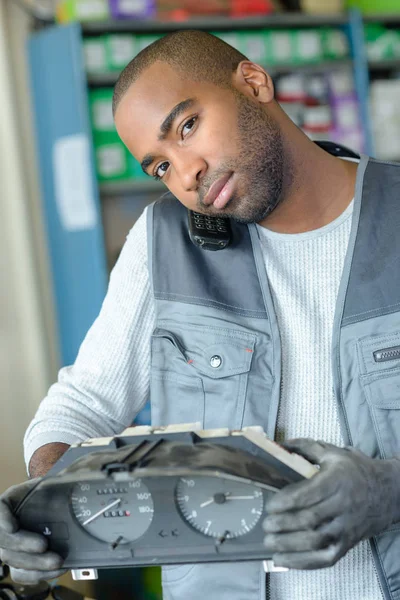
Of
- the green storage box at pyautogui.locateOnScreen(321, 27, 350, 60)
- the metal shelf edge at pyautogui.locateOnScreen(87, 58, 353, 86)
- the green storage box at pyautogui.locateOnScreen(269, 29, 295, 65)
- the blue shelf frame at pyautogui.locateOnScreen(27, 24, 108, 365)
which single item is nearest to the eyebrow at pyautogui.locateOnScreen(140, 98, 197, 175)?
the blue shelf frame at pyautogui.locateOnScreen(27, 24, 108, 365)

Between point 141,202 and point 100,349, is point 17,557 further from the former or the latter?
point 141,202

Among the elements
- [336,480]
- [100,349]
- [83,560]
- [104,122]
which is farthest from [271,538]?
[104,122]

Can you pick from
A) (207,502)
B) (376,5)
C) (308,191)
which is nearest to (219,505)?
(207,502)

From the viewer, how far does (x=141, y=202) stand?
12.5 ft

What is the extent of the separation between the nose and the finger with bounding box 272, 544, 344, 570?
0.68m

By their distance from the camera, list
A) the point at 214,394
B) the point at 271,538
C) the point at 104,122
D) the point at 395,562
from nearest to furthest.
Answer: the point at 271,538, the point at 395,562, the point at 214,394, the point at 104,122

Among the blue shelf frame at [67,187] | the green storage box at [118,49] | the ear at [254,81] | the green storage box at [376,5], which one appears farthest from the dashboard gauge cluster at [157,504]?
the green storage box at [376,5]

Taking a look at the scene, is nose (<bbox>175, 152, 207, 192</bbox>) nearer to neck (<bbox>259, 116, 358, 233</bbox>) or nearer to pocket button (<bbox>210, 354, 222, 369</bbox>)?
neck (<bbox>259, 116, 358, 233</bbox>)

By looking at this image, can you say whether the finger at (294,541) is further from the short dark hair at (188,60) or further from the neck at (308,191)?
the short dark hair at (188,60)

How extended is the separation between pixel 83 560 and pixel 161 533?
11 cm

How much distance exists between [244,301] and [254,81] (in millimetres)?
445

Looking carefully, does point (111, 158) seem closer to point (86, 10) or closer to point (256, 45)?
point (86, 10)

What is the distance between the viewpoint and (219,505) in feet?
3.26

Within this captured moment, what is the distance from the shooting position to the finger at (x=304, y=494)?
3.13 ft
